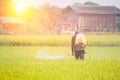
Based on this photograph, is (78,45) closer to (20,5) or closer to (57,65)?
(57,65)

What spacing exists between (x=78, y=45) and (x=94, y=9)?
0.43 metres

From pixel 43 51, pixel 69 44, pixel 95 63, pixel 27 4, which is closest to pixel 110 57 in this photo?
pixel 95 63

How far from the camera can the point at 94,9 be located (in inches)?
132

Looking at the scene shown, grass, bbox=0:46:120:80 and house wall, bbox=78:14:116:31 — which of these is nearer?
grass, bbox=0:46:120:80

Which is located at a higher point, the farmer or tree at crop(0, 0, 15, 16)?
tree at crop(0, 0, 15, 16)

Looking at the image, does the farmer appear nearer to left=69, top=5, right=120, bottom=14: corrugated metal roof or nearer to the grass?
the grass

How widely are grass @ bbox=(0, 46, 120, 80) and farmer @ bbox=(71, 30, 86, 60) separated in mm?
57

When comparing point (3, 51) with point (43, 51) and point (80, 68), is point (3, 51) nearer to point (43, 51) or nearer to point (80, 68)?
point (43, 51)

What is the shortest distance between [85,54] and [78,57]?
8 centimetres

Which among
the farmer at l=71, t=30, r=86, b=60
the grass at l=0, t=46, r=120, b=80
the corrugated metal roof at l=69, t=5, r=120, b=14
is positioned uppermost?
the corrugated metal roof at l=69, t=5, r=120, b=14

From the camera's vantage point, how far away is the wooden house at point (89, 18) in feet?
10.9

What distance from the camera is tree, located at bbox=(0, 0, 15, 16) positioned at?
11.1 feet

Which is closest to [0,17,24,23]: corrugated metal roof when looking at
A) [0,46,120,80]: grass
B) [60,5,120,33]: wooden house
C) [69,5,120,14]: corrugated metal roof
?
[0,46,120,80]: grass

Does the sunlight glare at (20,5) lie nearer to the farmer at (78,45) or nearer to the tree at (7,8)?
the tree at (7,8)
